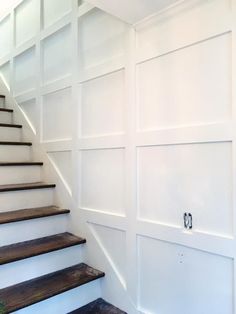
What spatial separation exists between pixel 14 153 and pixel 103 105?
118cm

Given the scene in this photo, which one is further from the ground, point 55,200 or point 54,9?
point 54,9

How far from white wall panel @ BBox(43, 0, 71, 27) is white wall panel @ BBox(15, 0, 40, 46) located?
0.13m

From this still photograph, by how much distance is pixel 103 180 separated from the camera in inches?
74.2

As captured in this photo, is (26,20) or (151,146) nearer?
(151,146)

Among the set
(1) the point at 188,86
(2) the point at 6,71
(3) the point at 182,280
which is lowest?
(3) the point at 182,280

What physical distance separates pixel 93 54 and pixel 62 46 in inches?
17.5

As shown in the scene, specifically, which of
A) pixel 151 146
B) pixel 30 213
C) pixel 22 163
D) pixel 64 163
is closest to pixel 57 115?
A: pixel 64 163

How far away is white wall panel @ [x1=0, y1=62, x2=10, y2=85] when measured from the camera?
305 centimetres

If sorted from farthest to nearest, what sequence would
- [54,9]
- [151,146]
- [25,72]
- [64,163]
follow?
[25,72] → [54,9] → [64,163] → [151,146]

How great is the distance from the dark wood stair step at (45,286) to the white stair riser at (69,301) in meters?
0.06

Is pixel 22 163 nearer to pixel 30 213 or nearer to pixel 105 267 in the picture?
pixel 30 213

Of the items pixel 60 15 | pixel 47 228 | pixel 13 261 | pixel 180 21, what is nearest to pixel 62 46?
pixel 60 15

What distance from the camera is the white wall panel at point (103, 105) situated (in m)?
1.77

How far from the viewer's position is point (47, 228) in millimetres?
2047
